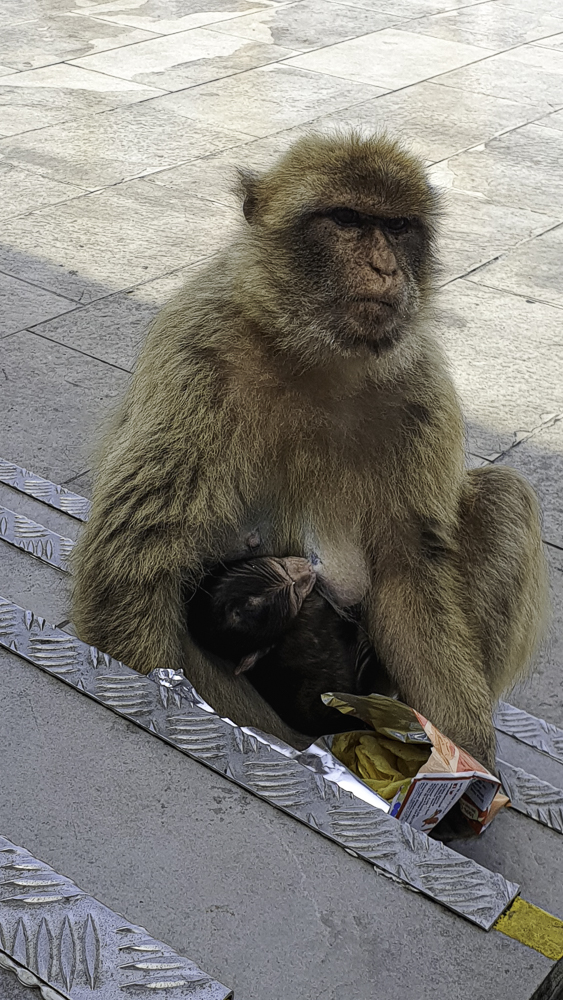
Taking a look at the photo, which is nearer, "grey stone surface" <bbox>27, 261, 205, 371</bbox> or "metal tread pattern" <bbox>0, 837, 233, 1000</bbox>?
"metal tread pattern" <bbox>0, 837, 233, 1000</bbox>

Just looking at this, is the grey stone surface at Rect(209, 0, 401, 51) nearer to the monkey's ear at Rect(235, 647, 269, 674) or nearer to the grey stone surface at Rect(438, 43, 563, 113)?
the grey stone surface at Rect(438, 43, 563, 113)

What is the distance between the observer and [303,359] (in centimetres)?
322

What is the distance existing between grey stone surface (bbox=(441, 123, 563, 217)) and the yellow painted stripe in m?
6.60

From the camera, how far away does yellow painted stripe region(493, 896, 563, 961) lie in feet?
7.31

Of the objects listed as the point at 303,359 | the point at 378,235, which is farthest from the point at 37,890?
the point at 378,235

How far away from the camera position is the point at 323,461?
326cm

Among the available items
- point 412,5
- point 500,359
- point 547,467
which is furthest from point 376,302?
point 412,5

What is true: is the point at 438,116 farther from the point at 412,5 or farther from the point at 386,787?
the point at 386,787

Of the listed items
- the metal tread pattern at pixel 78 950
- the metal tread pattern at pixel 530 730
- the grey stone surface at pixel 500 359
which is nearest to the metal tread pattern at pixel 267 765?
the metal tread pattern at pixel 78 950

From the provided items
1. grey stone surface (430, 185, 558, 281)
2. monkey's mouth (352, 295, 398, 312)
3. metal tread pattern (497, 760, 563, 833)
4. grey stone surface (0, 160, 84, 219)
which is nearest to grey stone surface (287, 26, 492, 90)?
grey stone surface (430, 185, 558, 281)

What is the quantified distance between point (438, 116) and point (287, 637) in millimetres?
7486

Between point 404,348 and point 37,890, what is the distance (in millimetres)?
1799

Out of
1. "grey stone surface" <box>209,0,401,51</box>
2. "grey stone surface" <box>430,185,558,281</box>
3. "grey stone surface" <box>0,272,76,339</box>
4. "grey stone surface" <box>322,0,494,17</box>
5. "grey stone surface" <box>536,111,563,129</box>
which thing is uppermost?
"grey stone surface" <box>322,0,494,17</box>

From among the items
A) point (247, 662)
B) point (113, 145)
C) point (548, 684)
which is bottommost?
point (548, 684)
